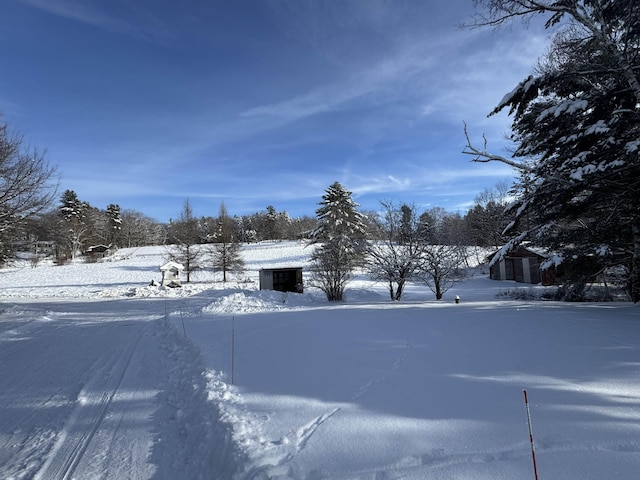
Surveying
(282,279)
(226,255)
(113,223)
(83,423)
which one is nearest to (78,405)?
(83,423)

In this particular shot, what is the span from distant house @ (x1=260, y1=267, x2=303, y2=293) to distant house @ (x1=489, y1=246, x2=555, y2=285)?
18.2 m

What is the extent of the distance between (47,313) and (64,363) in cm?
1130

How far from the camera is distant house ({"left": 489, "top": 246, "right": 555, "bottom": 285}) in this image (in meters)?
29.8

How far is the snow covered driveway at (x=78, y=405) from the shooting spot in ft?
11.2

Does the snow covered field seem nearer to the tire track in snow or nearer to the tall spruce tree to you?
the tire track in snow

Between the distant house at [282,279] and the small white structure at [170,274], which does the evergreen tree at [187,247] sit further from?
the distant house at [282,279]

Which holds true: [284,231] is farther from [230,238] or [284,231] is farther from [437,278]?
[437,278]

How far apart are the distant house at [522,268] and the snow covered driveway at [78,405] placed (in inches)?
1177

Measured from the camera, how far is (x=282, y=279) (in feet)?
82.9

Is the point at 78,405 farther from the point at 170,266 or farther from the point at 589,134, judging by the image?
the point at 170,266

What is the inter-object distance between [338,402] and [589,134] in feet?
28.3

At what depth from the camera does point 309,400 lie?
437 cm

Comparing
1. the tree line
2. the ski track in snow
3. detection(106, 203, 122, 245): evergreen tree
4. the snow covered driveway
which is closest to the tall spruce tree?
the tree line

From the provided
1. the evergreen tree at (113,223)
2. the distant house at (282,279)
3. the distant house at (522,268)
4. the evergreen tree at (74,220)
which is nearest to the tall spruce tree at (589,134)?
the distant house at (282,279)
